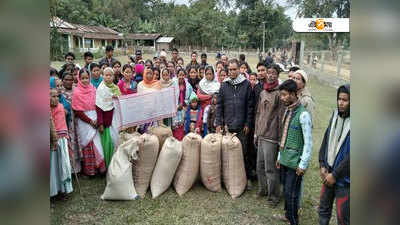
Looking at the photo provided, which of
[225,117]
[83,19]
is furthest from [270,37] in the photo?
[225,117]

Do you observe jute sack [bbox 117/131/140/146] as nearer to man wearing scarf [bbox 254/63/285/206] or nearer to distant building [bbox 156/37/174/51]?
man wearing scarf [bbox 254/63/285/206]

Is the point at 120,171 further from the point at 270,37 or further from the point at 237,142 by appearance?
the point at 270,37

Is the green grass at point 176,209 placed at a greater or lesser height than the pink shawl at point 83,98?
lesser

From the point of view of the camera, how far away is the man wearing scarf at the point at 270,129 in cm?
326

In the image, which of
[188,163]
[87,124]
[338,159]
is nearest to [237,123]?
[188,163]

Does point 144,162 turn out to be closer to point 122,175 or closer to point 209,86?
point 122,175

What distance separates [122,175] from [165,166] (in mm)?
514

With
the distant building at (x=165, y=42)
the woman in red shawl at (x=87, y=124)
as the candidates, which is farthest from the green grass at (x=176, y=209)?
the distant building at (x=165, y=42)

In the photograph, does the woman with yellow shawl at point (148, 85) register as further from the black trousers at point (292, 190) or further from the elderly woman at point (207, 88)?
the black trousers at point (292, 190)

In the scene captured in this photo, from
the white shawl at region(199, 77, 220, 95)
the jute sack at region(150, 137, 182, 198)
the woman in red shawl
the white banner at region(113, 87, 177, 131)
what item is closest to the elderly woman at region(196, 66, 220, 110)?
the white shawl at region(199, 77, 220, 95)

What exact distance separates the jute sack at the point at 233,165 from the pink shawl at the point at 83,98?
1.76 metres
